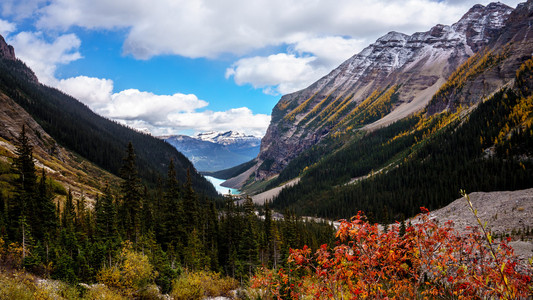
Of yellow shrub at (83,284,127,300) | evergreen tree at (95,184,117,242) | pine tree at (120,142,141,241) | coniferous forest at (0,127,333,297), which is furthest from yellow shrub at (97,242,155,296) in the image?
pine tree at (120,142,141,241)

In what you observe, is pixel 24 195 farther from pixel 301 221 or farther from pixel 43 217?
pixel 301 221

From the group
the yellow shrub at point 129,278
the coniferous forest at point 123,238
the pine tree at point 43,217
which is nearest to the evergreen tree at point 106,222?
the coniferous forest at point 123,238

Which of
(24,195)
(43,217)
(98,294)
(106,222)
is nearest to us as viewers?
(98,294)

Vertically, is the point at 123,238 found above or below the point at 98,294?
above

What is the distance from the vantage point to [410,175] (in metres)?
126

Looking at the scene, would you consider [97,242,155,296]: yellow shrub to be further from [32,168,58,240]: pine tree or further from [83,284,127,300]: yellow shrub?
[32,168,58,240]: pine tree

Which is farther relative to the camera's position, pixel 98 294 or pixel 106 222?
pixel 106 222

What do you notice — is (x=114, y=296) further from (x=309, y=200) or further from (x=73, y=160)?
(x=309, y=200)

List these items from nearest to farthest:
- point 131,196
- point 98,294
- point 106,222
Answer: point 98,294 → point 106,222 → point 131,196

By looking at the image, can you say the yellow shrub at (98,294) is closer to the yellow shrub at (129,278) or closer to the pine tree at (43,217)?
the yellow shrub at (129,278)

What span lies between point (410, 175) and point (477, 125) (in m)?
38.4

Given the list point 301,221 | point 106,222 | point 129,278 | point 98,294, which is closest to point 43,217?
point 106,222

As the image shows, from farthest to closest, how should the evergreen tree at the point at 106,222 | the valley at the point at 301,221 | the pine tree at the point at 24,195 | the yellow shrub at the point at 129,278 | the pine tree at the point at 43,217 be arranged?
1. the evergreen tree at the point at 106,222
2. the pine tree at the point at 43,217
3. the pine tree at the point at 24,195
4. the yellow shrub at the point at 129,278
5. the valley at the point at 301,221

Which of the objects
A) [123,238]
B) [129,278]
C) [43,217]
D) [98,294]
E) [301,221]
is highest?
[43,217]
